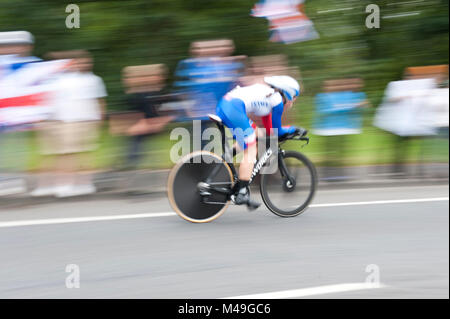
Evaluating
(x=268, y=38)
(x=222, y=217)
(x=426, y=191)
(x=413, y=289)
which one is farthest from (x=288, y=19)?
(x=413, y=289)

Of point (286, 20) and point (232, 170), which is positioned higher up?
point (286, 20)

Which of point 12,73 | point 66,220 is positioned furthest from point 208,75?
point 66,220

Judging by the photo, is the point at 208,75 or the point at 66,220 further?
the point at 208,75

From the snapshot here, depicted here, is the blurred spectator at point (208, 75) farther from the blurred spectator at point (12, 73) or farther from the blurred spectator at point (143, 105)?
the blurred spectator at point (12, 73)

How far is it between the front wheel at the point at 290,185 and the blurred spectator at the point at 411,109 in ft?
8.23

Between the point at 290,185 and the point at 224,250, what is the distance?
128 cm

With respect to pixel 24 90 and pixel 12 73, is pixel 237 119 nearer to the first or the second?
pixel 24 90

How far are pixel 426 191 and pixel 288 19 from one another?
3327mm

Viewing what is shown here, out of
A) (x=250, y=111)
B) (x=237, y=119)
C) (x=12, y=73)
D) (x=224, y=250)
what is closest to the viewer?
(x=224, y=250)

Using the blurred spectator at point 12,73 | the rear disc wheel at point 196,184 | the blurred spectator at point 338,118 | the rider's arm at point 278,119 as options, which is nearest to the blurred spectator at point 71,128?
the blurred spectator at point 12,73

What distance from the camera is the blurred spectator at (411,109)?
28.5ft

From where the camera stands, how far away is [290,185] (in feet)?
21.4

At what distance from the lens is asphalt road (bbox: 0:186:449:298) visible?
15.3ft
